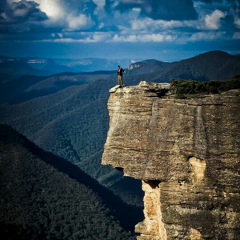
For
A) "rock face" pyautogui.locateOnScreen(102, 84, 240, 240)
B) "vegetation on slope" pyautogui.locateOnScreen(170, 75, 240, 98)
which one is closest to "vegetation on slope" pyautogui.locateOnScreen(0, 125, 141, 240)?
"vegetation on slope" pyautogui.locateOnScreen(170, 75, 240, 98)

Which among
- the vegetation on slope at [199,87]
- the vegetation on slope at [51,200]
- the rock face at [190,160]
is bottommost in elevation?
the vegetation on slope at [51,200]

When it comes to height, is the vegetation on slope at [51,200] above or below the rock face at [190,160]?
below

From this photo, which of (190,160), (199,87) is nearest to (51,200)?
(199,87)

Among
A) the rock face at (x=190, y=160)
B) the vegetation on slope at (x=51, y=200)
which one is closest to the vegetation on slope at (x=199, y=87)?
the rock face at (x=190, y=160)

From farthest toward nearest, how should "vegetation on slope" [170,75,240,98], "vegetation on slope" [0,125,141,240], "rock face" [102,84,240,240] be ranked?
1. "vegetation on slope" [0,125,141,240]
2. "vegetation on slope" [170,75,240,98]
3. "rock face" [102,84,240,240]

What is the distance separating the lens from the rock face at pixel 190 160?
26.8 meters

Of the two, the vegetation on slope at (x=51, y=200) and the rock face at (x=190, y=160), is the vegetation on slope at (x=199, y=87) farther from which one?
the vegetation on slope at (x=51, y=200)

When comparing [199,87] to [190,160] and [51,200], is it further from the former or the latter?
[51,200]

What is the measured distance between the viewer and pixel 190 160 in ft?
89.5

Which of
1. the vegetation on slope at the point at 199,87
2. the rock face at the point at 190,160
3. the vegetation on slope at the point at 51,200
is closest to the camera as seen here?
the rock face at the point at 190,160

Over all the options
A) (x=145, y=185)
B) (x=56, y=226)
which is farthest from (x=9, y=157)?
(x=145, y=185)

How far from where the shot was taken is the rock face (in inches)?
1053

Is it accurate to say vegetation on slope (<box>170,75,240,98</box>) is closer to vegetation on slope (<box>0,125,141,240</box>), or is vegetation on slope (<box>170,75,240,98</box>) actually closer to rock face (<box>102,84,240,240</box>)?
rock face (<box>102,84,240,240</box>)

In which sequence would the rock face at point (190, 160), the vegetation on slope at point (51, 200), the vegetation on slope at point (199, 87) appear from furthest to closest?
the vegetation on slope at point (51, 200) → the vegetation on slope at point (199, 87) → the rock face at point (190, 160)
